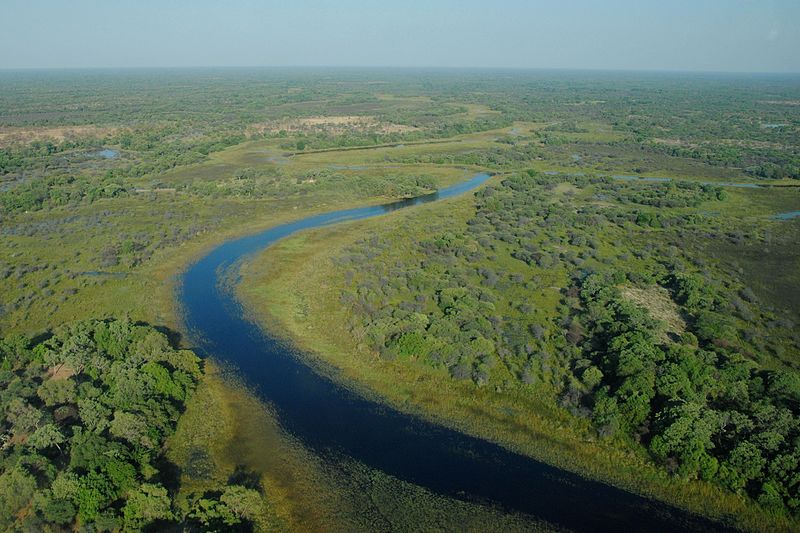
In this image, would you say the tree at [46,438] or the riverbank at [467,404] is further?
the tree at [46,438]

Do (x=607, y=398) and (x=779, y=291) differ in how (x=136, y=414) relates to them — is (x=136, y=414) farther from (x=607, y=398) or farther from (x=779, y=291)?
(x=779, y=291)

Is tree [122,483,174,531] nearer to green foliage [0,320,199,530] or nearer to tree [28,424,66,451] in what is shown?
green foliage [0,320,199,530]

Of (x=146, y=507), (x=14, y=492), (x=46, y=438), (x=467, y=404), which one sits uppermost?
(x=46, y=438)

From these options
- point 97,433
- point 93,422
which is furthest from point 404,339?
point 93,422

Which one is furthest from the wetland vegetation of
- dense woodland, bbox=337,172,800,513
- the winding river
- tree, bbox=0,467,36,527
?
the winding river

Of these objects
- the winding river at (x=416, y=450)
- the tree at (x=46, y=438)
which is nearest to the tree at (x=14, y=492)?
the tree at (x=46, y=438)

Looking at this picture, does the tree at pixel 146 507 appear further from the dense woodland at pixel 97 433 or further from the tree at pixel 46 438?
the tree at pixel 46 438

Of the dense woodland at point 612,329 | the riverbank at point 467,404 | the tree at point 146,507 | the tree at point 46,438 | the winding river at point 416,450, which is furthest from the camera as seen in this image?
the dense woodland at point 612,329

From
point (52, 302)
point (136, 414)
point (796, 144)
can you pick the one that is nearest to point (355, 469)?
point (136, 414)

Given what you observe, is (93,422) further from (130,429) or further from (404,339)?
(404,339)
